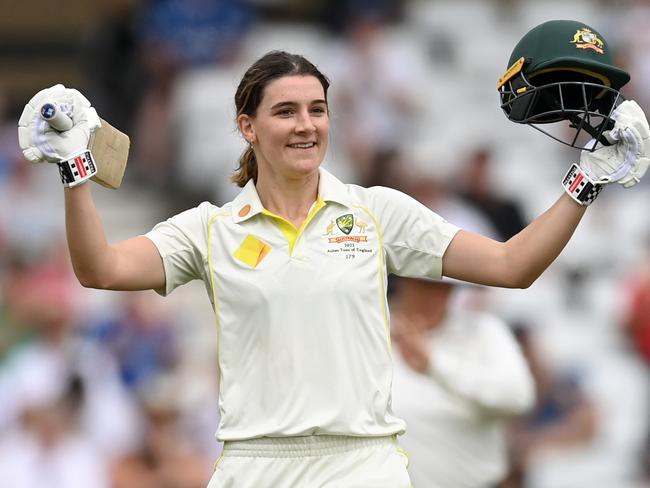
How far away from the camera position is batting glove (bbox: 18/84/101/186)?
4227 millimetres

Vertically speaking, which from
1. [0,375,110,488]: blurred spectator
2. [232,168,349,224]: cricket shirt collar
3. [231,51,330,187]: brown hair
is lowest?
[0,375,110,488]: blurred spectator

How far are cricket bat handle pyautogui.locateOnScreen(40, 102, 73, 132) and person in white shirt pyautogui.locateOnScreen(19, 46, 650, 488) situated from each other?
20 millimetres

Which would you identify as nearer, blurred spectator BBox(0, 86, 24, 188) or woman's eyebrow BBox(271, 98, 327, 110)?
woman's eyebrow BBox(271, 98, 327, 110)

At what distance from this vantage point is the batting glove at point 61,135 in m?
4.23

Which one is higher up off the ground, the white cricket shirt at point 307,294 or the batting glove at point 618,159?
the batting glove at point 618,159

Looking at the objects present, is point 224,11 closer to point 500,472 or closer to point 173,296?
point 173,296

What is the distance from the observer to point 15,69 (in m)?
13.6

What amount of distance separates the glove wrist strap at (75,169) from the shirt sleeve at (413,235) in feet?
2.84

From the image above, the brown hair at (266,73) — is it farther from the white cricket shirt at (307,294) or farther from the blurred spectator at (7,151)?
the blurred spectator at (7,151)

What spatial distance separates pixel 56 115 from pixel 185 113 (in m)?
7.53

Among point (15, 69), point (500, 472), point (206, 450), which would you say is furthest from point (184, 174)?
point (500, 472)

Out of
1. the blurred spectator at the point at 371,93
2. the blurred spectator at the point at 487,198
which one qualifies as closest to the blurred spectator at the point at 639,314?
the blurred spectator at the point at 487,198

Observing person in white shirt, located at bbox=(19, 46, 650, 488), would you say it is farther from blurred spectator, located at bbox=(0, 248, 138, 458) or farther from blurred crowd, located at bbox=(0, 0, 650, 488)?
blurred spectator, located at bbox=(0, 248, 138, 458)

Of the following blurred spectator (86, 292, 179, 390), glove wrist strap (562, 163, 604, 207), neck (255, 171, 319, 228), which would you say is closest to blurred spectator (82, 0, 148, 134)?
blurred spectator (86, 292, 179, 390)
